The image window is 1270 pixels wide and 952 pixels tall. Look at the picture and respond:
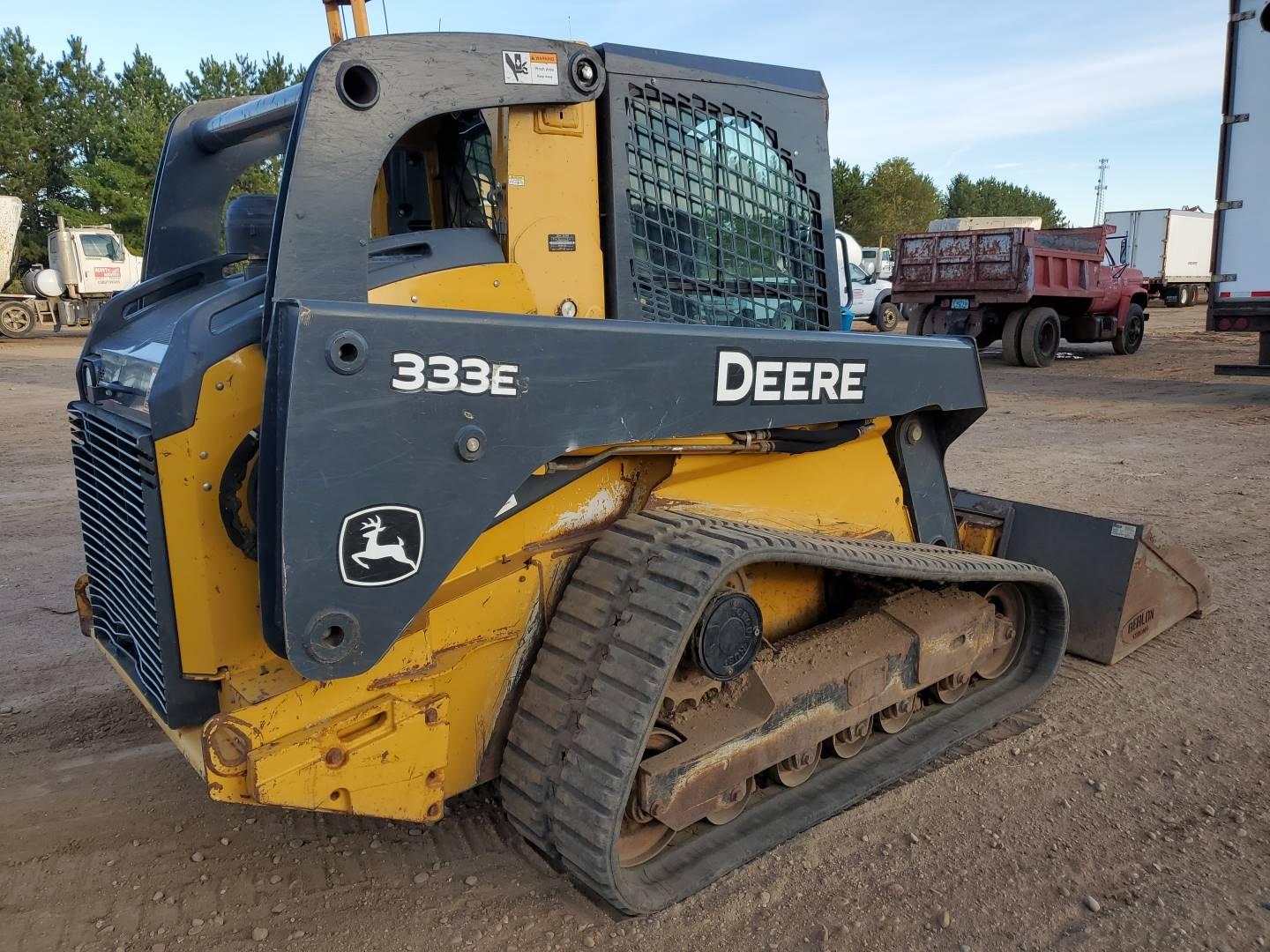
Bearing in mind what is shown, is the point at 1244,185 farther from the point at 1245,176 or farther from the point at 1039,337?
the point at 1039,337

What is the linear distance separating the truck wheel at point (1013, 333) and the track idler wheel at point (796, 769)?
43.8 feet

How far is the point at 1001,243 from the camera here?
1412 centimetres

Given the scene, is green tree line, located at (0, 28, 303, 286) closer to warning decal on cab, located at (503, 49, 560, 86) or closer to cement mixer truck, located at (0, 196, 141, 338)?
cement mixer truck, located at (0, 196, 141, 338)

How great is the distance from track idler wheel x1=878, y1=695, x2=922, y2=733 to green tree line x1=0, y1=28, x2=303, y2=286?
1250 inches

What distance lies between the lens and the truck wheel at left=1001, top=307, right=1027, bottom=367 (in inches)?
587

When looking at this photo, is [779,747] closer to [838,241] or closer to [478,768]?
[478,768]

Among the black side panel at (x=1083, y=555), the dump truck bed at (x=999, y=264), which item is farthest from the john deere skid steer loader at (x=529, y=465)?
the dump truck bed at (x=999, y=264)

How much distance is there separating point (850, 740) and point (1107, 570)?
168 cm

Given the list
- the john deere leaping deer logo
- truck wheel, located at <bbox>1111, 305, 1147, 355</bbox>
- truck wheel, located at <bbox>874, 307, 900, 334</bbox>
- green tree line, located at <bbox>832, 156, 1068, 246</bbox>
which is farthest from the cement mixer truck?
green tree line, located at <bbox>832, 156, 1068, 246</bbox>

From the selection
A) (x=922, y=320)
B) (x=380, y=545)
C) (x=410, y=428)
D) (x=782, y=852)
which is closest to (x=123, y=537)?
(x=380, y=545)

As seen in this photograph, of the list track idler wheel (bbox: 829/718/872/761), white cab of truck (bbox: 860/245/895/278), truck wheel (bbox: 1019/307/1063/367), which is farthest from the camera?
white cab of truck (bbox: 860/245/895/278)

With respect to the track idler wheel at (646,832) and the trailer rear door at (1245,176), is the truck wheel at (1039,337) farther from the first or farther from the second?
the track idler wheel at (646,832)

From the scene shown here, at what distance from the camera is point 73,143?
33969 millimetres

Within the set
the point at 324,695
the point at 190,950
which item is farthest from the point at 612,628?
the point at 190,950
